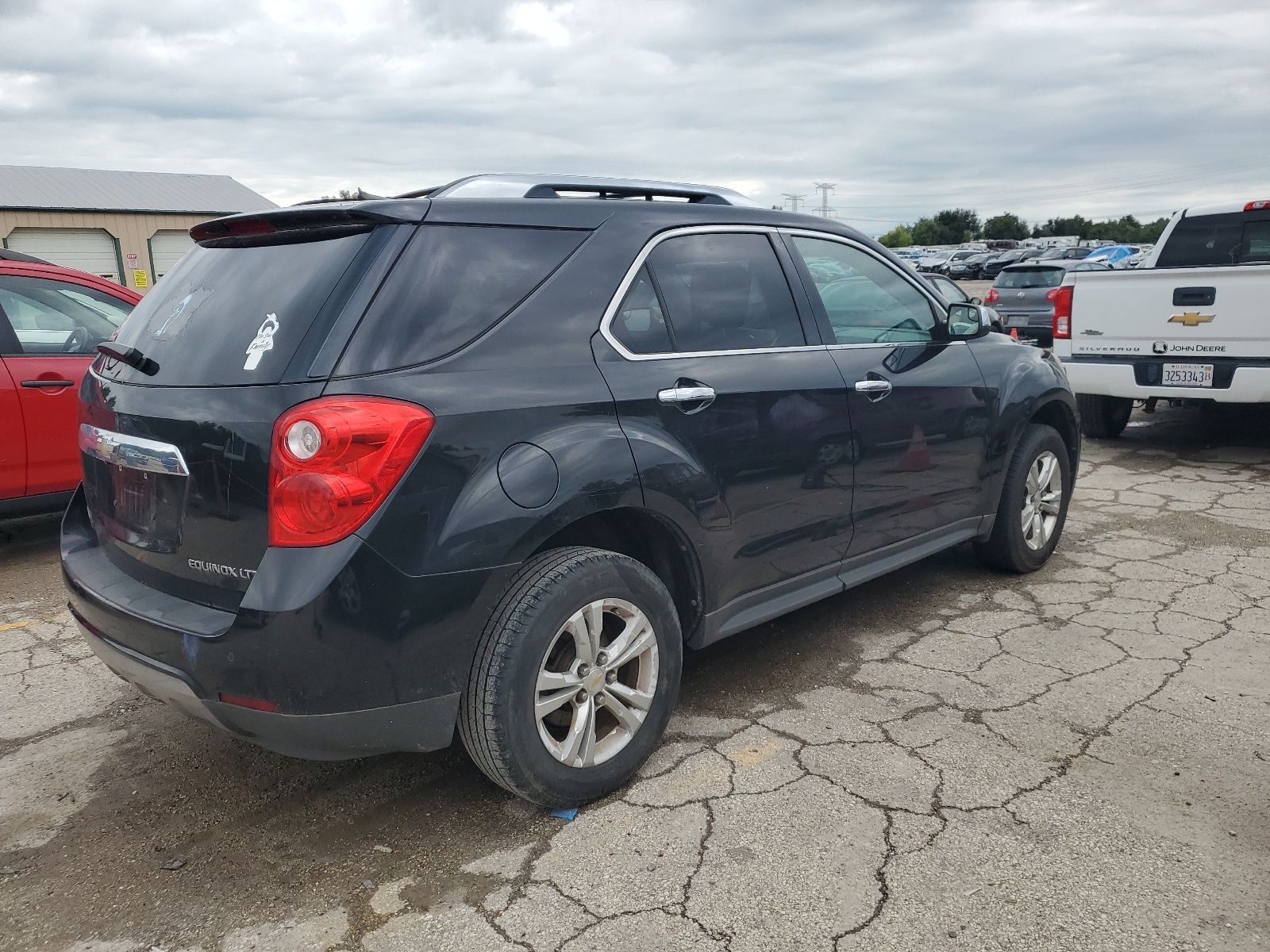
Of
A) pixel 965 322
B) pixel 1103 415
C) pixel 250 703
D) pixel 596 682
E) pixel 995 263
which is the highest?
pixel 995 263

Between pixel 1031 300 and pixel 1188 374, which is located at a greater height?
pixel 1031 300

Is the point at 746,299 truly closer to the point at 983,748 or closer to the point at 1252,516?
the point at 983,748

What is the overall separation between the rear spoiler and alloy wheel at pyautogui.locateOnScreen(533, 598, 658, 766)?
115cm

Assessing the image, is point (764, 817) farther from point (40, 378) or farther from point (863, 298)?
point (40, 378)

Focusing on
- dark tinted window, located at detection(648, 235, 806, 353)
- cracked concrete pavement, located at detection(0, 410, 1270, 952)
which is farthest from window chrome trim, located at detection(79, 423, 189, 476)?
dark tinted window, located at detection(648, 235, 806, 353)

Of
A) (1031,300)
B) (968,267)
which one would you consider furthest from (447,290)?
(968,267)

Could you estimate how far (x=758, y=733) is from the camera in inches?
128

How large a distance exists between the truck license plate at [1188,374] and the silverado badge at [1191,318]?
0.98 ft

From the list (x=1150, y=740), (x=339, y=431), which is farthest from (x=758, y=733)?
(x=339, y=431)

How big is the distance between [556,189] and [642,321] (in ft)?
1.67

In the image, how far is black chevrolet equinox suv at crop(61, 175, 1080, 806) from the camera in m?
2.34

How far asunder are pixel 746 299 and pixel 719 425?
0.56m

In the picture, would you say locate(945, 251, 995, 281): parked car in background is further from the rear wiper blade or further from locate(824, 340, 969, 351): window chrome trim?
the rear wiper blade

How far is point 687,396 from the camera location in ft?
9.76
